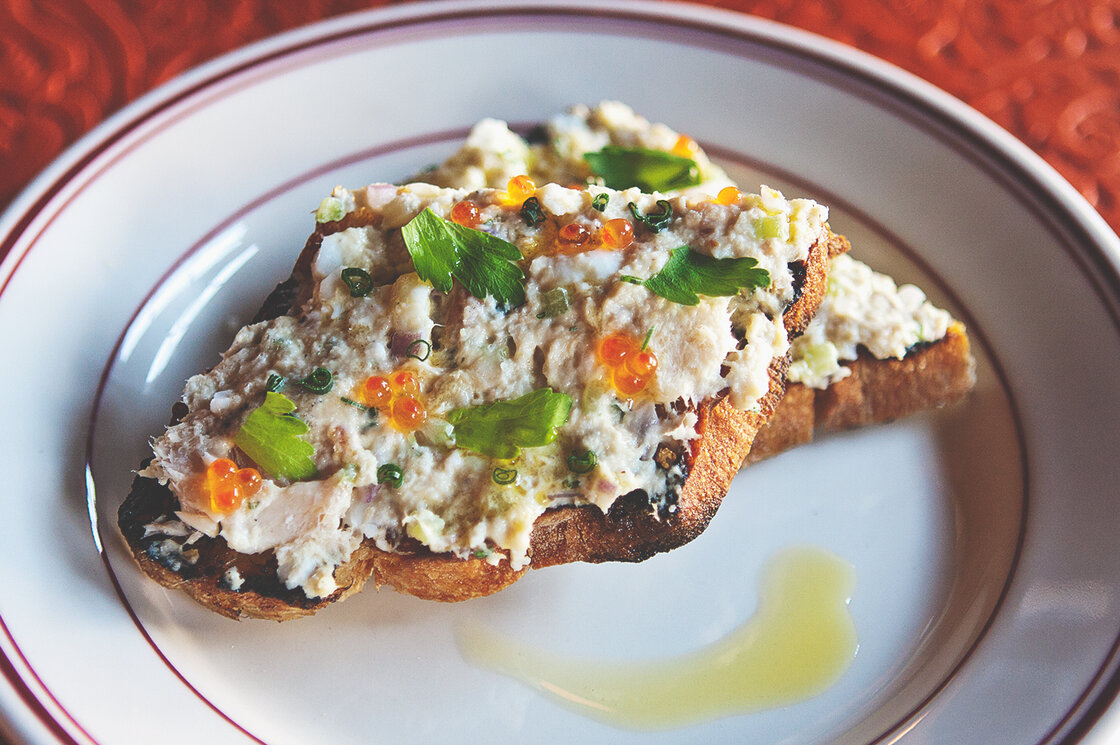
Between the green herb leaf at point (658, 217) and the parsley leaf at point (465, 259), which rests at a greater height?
the green herb leaf at point (658, 217)

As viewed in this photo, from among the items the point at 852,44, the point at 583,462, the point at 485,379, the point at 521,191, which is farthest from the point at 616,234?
the point at 852,44

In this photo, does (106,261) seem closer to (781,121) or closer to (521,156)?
(521,156)

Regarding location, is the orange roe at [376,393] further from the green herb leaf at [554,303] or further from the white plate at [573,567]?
the white plate at [573,567]

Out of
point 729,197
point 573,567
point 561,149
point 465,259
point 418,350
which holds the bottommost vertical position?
point 573,567

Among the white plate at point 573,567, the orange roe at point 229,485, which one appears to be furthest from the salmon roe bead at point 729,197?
the orange roe at point 229,485

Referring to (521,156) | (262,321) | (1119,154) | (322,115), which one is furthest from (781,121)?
(262,321)

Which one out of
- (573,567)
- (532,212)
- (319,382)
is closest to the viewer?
(319,382)

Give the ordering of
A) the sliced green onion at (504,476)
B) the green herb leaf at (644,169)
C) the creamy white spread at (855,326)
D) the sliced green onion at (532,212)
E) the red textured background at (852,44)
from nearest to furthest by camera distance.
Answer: the sliced green onion at (504,476)
the sliced green onion at (532,212)
the creamy white spread at (855,326)
the green herb leaf at (644,169)
the red textured background at (852,44)

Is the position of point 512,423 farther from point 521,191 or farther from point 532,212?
point 521,191
